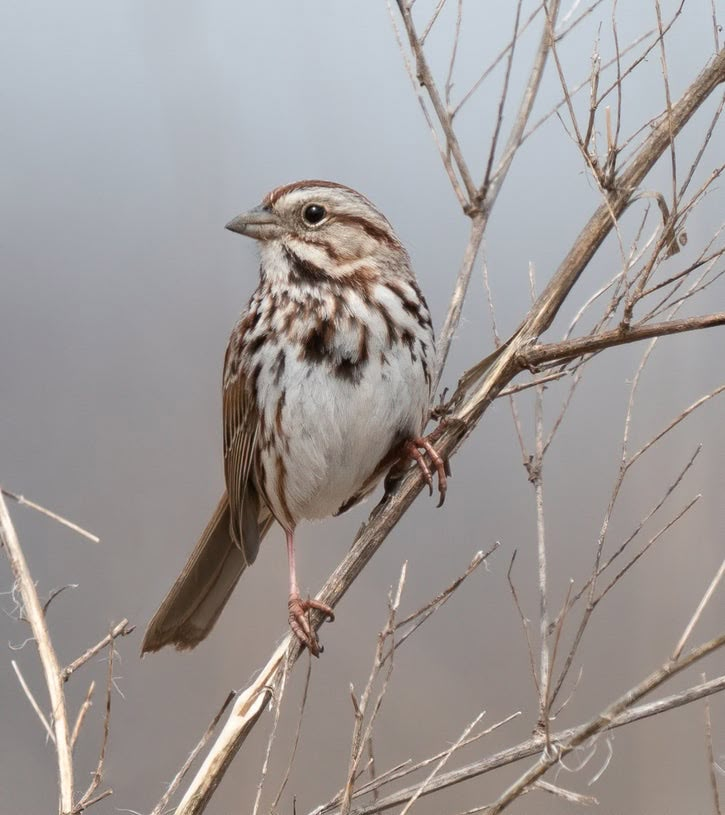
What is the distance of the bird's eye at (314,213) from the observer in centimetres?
248

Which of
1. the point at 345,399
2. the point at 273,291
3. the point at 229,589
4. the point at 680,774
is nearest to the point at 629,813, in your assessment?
the point at 680,774

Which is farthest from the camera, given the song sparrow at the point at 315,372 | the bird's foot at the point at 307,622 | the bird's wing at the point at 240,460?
the bird's wing at the point at 240,460

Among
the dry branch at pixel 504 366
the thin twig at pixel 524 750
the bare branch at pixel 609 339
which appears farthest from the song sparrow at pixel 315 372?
the thin twig at pixel 524 750

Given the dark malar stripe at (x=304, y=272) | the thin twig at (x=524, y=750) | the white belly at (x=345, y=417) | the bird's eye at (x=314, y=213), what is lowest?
the thin twig at (x=524, y=750)

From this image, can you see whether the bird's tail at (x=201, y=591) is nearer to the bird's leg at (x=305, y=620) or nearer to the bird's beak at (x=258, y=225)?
the bird's leg at (x=305, y=620)

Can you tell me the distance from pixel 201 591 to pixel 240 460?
1.11 feet

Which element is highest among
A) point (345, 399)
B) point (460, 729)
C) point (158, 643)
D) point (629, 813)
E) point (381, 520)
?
point (345, 399)

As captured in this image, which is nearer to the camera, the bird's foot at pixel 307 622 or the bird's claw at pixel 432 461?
the bird's foot at pixel 307 622

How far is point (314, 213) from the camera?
248 cm

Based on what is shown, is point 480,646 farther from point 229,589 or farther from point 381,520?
point 381,520

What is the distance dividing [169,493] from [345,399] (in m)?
1.04

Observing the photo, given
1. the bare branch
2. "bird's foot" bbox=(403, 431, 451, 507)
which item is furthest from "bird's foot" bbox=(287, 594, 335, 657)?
the bare branch

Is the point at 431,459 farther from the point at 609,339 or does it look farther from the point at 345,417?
the point at 609,339

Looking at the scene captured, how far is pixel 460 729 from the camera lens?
3018 mm
